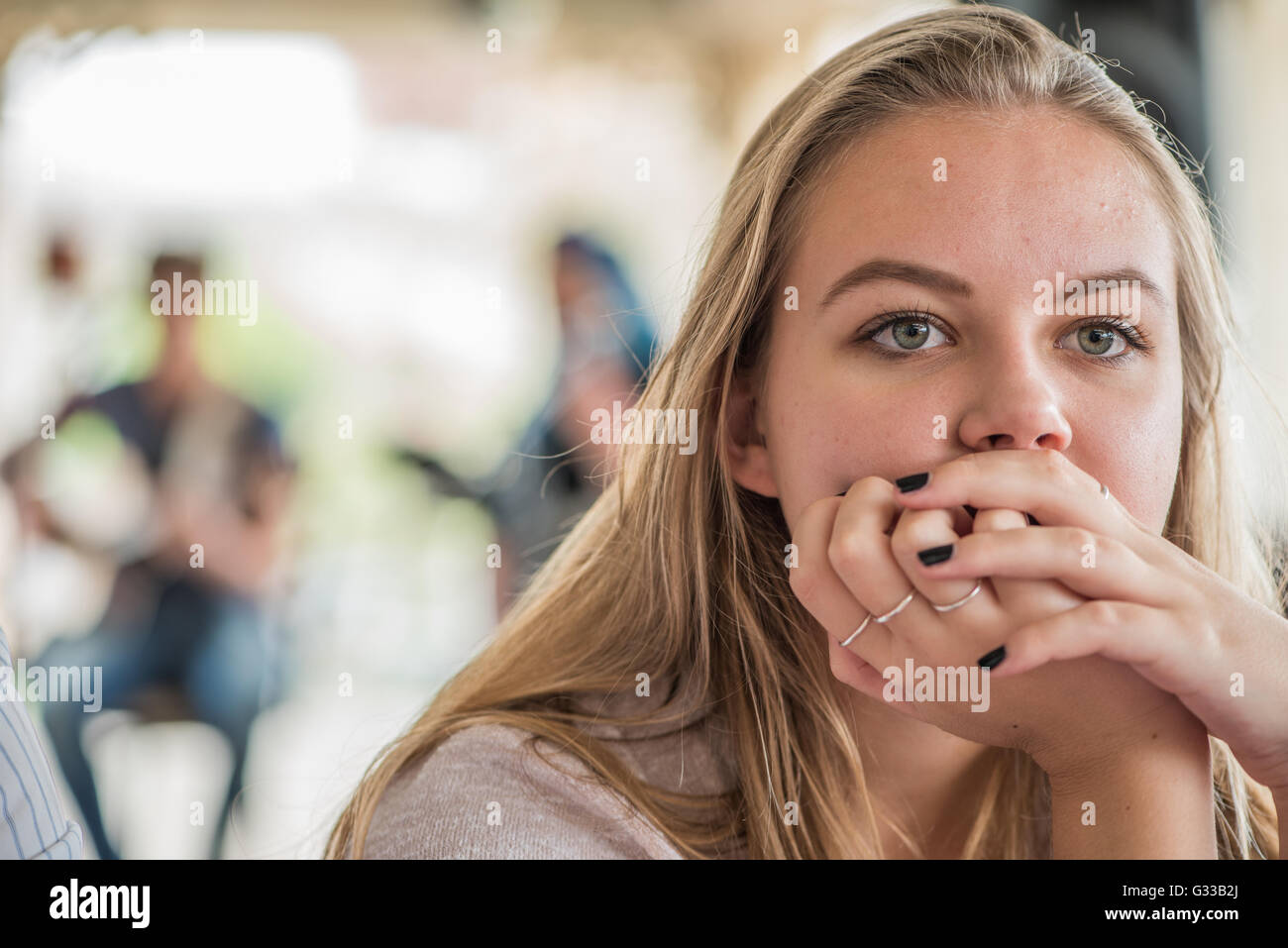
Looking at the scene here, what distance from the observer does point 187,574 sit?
3662 millimetres

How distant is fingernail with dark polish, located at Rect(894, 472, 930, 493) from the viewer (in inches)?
37.7

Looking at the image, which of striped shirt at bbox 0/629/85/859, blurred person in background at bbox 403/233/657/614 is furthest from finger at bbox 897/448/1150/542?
blurred person in background at bbox 403/233/657/614

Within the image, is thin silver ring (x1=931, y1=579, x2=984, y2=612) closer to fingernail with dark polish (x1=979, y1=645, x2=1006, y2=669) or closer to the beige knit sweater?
fingernail with dark polish (x1=979, y1=645, x2=1006, y2=669)

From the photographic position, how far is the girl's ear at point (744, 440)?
1.34 meters

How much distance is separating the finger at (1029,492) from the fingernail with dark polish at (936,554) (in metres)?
0.04

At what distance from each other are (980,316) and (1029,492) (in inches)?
9.6

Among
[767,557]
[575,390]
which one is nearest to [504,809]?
[767,557]

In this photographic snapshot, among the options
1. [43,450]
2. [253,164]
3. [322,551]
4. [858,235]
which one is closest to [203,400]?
[43,450]

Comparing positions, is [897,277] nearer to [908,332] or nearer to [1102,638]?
[908,332]

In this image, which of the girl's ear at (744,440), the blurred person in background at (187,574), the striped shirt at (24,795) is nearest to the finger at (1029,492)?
the girl's ear at (744,440)

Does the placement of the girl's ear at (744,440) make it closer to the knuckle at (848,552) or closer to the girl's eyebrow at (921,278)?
the girl's eyebrow at (921,278)

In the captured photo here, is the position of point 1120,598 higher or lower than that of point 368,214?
lower

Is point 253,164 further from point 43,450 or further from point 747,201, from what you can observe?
point 747,201

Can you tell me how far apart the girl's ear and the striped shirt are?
781 mm
